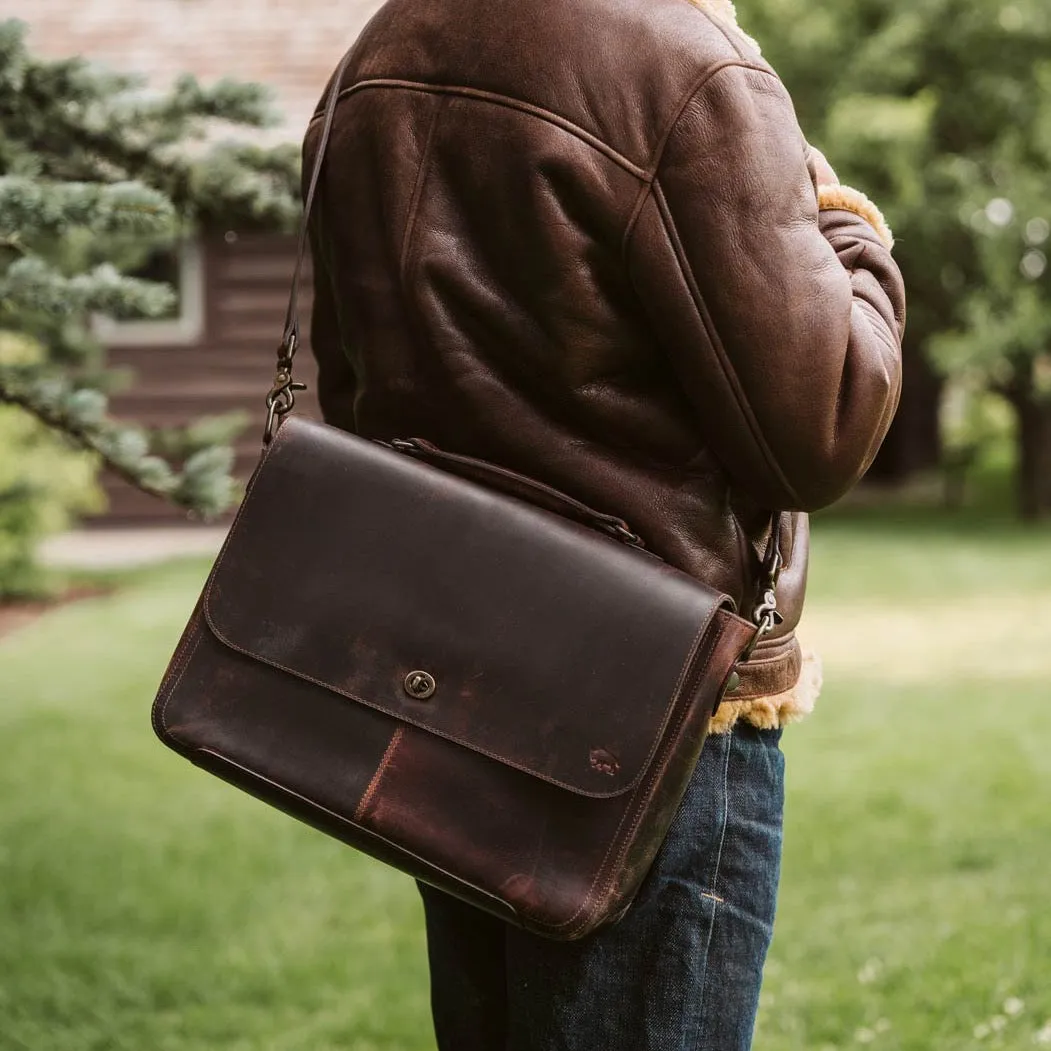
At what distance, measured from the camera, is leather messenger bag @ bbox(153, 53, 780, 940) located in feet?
4.73

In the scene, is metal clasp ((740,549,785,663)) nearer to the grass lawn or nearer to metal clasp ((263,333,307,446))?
metal clasp ((263,333,307,446))

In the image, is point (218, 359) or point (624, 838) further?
point (218, 359)

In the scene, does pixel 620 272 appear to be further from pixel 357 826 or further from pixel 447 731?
pixel 357 826

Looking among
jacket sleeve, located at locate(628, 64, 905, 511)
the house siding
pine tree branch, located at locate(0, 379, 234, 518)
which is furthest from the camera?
the house siding

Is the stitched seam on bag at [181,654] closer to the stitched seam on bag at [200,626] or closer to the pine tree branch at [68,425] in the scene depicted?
the stitched seam on bag at [200,626]

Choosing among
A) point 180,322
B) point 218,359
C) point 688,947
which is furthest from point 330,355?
point 180,322

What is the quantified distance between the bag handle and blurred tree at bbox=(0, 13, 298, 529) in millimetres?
1063

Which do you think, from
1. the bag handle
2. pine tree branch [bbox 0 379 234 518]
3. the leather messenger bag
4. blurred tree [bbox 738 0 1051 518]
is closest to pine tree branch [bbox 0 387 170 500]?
pine tree branch [bbox 0 379 234 518]

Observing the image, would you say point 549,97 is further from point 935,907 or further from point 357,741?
point 935,907

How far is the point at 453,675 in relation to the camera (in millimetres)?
1510

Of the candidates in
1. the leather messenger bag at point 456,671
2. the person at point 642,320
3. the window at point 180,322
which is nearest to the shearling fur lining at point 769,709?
the person at point 642,320

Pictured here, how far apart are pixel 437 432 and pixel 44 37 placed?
14344mm

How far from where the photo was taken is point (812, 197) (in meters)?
1.43

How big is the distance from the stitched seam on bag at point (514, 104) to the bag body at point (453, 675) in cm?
35
